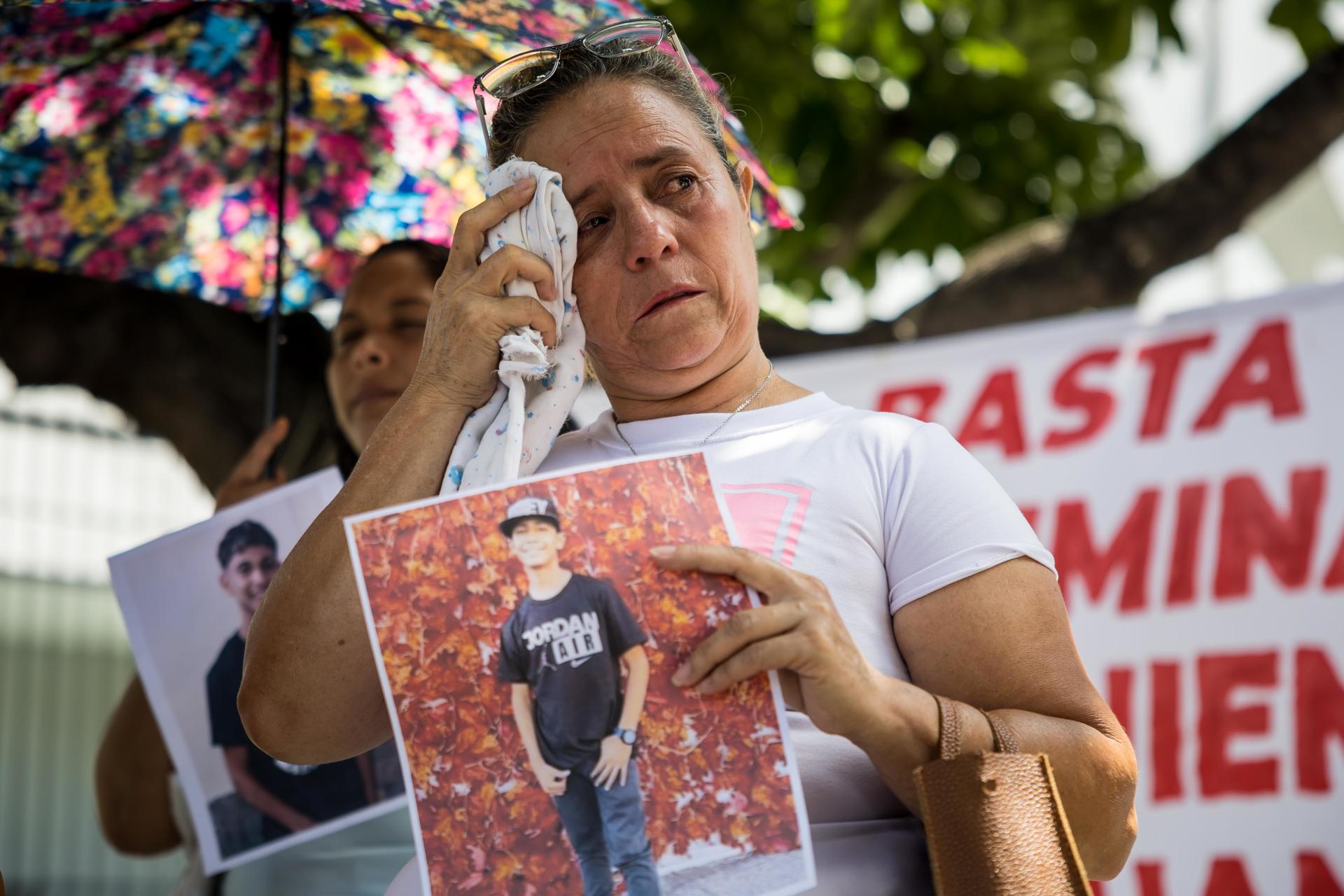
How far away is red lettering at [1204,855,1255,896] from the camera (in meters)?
3.09

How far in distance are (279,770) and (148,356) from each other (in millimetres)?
1796

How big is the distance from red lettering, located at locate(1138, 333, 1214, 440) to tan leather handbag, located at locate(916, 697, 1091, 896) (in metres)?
2.43

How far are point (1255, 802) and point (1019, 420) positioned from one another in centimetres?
110

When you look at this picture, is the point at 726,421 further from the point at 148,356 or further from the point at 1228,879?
the point at 148,356

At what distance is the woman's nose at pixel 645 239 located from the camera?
153cm

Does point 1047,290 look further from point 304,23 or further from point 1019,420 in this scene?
point 304,23

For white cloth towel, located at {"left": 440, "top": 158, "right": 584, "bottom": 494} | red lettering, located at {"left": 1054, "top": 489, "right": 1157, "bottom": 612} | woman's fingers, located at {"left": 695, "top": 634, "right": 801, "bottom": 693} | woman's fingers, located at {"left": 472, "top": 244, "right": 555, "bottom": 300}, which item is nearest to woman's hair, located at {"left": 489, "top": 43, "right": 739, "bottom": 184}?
white cloth towel, located at {"left": 440, "top": 158, "right": 584, "bottom": 494}

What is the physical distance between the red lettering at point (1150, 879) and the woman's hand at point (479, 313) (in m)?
2.34

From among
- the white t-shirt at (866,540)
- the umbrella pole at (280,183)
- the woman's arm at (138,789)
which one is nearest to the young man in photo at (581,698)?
the white t-shirt at (866,540)

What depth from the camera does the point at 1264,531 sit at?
3.26 meters

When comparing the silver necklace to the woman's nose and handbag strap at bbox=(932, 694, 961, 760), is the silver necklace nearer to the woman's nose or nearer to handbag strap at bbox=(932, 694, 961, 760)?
the woman's nose

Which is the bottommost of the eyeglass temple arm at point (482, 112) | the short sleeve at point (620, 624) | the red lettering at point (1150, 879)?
the red lettering at point (1150, 879)

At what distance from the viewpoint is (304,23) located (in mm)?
2623

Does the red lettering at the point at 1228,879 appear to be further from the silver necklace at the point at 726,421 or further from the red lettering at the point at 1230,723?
the silver necklace at the point at 726,421
